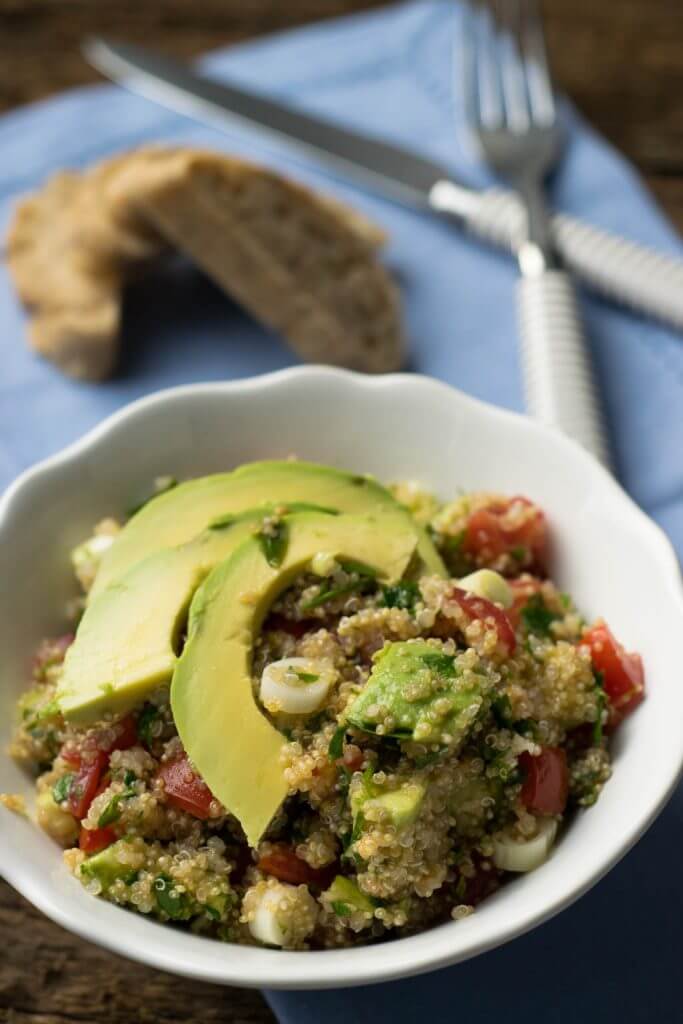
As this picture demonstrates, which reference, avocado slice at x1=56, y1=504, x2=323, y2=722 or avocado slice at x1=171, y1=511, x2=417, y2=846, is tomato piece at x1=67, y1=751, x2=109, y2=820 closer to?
avocado slice at x1=56, y1=504, x2=323, y2=722

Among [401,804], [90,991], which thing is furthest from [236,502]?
[90,991]

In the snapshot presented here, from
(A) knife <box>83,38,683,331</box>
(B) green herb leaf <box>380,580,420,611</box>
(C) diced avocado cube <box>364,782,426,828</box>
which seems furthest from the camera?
(A) knife <box>83,38,683,331</box>

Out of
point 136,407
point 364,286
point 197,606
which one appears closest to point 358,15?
point 364,286

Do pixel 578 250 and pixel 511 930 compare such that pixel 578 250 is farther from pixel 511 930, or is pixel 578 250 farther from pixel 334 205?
pixel 511 930

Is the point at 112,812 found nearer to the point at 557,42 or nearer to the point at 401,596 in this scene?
the point at 401,596

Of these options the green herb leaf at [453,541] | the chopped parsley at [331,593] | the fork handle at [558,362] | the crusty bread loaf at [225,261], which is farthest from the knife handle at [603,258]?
Answer: the chopped parsley at [331,593]

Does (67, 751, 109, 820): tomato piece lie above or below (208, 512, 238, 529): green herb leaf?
below

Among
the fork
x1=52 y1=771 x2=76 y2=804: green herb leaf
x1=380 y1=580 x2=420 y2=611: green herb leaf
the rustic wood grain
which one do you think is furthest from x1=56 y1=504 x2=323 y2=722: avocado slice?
the rustic wood grain
